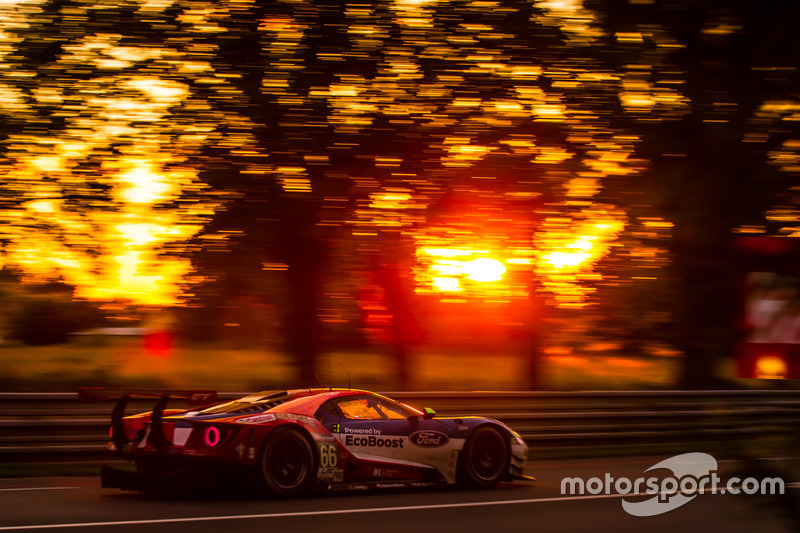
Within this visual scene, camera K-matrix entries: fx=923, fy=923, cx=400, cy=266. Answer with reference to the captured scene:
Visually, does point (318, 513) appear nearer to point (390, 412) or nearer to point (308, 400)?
point (308, 400)

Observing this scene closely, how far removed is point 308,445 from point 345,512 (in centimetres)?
94

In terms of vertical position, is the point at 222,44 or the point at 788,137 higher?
the point at 222,44

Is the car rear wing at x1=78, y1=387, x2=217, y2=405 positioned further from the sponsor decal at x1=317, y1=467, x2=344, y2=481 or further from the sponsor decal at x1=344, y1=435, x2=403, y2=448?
the sponsor decal at x1=344, y1=435, x2=403, y2=448

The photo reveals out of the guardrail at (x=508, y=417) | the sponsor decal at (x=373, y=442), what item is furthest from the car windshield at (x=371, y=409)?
the guardrail at (x=508, y=417)

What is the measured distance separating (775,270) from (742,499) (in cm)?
59

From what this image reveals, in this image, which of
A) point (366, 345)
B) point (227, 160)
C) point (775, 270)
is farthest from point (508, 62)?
point (366, 345)

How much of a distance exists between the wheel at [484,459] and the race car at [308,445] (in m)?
0.01

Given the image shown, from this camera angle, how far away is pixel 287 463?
8.46 metres

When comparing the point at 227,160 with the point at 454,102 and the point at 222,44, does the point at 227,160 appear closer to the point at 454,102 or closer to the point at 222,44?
the point at 222,44

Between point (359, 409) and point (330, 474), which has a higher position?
point (359, 409)

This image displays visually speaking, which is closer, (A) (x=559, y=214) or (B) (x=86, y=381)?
(A) (x=559, y=214)

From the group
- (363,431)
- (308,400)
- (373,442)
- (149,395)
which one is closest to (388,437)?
(373,442)

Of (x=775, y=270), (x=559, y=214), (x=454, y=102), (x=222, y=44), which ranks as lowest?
(x=775, y=270)

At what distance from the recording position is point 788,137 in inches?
89.5
